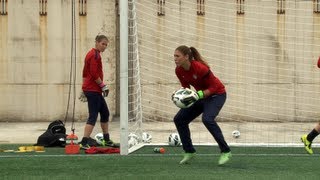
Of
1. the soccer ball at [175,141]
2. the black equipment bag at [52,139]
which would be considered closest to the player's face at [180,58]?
the soccer ball at [175,141]

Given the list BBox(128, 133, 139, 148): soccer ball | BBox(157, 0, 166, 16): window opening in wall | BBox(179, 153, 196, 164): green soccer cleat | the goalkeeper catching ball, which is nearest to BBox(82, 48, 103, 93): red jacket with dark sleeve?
BBox(128, 133, 139, 148): soccer ball

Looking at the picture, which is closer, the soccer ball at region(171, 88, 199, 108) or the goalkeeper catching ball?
the soccer ball at region(171, 88, 199, 108)

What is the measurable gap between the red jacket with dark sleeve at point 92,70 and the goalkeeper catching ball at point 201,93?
2.31 metres

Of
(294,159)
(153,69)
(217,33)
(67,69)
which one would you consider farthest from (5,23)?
(294,159)

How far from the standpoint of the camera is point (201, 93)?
915 centimetres

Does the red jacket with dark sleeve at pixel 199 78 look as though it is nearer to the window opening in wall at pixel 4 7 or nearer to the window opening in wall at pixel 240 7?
the window opening in wall at pixel 240 7

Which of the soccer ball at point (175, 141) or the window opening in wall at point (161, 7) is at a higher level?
the window opening in wall at point (161, 7)

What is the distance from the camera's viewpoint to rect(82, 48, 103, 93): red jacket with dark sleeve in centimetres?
1140

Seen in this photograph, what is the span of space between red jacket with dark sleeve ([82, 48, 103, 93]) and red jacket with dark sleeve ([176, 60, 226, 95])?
2.40 meters

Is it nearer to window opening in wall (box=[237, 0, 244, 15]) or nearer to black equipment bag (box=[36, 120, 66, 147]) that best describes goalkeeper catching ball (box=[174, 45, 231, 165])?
black equipment bag (box=[36, 120, 66, 147])

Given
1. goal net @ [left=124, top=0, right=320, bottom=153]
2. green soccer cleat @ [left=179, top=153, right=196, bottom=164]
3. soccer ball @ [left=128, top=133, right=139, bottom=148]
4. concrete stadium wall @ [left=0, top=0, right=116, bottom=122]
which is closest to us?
green soccer cleat @ [left=179, top=153, right=196, bottom=164]

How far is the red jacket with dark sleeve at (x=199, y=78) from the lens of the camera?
9188 millimetres

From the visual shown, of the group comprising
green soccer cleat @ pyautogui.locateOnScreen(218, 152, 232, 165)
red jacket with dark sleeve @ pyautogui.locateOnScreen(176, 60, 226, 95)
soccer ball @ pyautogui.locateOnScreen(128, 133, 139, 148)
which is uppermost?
red jacket with dark sleeve @ pyautogui.locateOnScreen(176, 60, 226, 95)

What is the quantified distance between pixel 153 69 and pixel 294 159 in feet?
26.5
